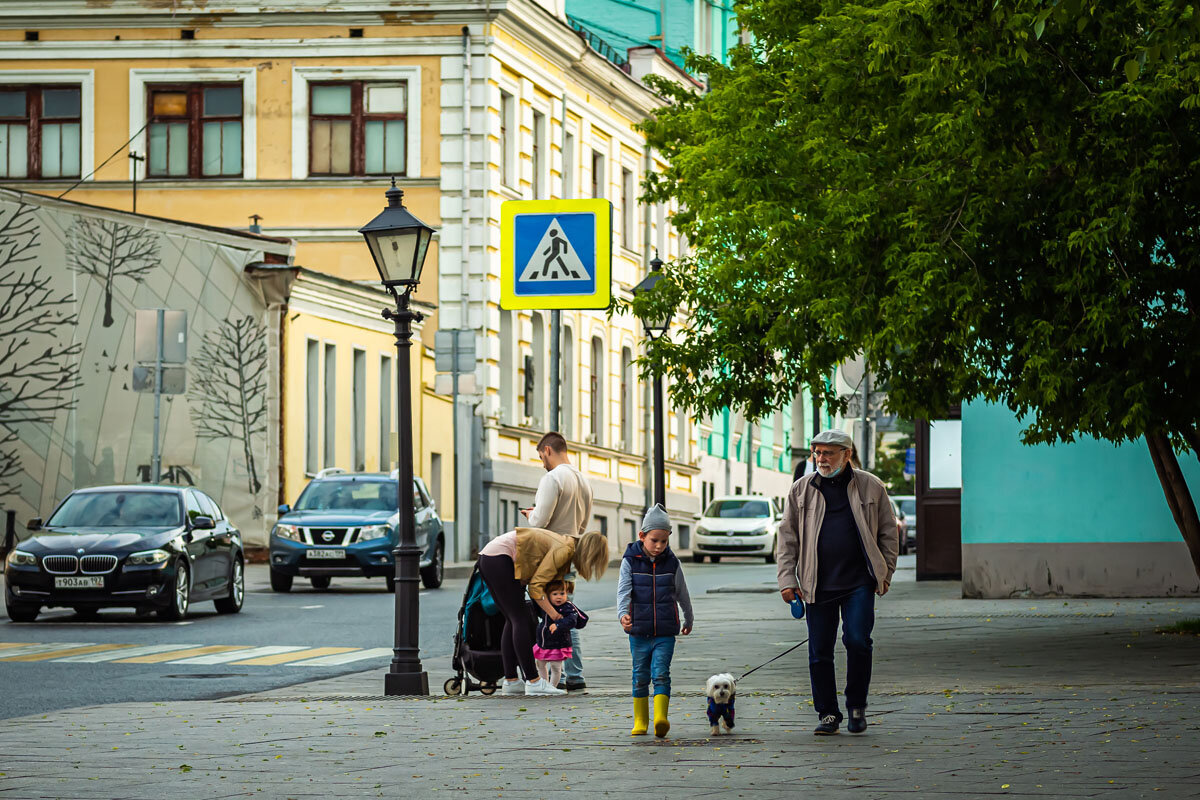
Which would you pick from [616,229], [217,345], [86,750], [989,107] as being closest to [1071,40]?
[989,107]

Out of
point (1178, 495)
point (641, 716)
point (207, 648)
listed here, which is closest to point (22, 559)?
point (207, 648)

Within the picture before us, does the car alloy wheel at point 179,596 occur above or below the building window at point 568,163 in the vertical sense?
below

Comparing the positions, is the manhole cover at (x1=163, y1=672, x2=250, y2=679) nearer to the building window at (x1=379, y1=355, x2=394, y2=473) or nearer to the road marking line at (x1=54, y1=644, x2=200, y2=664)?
the road marking line at (x1=54, y1=644, x2=200, y2=664)

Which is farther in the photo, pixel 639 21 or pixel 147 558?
pixel 639 21

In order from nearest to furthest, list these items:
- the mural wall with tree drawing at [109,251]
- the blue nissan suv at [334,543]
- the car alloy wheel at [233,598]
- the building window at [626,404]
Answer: the car alloy wheel at [233,598] → the blue nissan suv at [334,543] → the mural wall with tree drawing at [109,251] → the building window at [626,404]

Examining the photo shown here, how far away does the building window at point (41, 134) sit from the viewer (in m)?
47.3

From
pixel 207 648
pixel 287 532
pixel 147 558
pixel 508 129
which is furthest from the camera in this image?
pixel 508 129

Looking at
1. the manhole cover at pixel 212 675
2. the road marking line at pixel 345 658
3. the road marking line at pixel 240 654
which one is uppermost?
the road marking line at pixel 240 654

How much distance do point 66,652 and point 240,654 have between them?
156cm

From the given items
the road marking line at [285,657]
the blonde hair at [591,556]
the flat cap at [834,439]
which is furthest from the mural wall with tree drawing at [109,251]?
the flat cap at [834,439]

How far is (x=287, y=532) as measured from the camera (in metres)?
30.5

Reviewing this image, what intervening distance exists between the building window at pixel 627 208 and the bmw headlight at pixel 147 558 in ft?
106

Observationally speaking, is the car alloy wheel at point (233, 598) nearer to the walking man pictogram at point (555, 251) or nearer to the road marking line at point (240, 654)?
the road marking line at point (240, 654)

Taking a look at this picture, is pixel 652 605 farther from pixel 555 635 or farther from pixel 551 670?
pixel 551 670
